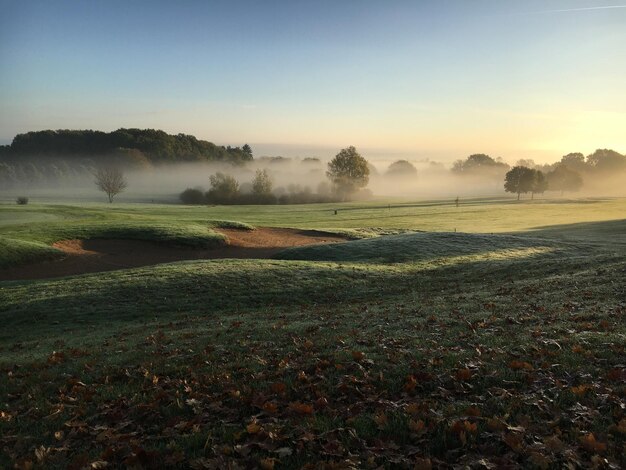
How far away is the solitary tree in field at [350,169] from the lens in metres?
123

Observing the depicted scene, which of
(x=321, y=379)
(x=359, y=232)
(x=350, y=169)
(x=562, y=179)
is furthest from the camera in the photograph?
(x=562, y=179)

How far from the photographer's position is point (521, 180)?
116188 mm

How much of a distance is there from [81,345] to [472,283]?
15855 mm

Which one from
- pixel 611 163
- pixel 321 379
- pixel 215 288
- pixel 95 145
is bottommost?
pixel 215 288

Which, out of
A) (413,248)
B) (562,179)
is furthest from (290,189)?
(413,248)

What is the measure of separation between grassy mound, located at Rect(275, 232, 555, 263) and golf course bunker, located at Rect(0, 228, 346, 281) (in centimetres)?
385

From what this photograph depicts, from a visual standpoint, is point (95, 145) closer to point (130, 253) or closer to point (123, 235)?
point (123, 235)

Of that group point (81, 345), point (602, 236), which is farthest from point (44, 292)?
point (602, 236)

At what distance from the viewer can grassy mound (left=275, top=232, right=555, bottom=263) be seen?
2945 cm

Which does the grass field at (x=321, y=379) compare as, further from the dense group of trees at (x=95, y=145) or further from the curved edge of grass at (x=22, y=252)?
the dense group of trees at (x=95, y=145)

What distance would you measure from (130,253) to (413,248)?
1961cm

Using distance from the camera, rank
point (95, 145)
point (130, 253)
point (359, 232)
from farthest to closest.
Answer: point (95, 145) < point (359, 232) < point (130, 253)

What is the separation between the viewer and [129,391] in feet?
24.1

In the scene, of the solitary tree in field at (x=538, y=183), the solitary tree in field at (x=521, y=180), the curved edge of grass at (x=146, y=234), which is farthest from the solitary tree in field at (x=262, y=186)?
the curved edge of grass at (x=146, y=234)
